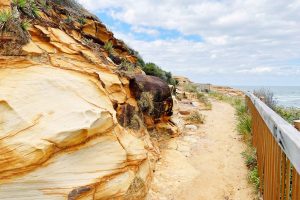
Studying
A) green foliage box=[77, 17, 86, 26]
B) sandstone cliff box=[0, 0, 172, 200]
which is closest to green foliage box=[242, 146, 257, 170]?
sandstone cliff box=[0, 0, 172, 200]

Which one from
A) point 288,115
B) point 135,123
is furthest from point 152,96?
point 288,115

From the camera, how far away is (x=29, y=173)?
3.31m

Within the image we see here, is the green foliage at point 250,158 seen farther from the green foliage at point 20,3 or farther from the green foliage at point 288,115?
the green foliage at point 20,3

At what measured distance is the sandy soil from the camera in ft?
17.5

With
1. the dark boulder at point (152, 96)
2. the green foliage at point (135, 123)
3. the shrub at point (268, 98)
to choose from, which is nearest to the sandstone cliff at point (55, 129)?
the green foliage at point (135, 123)

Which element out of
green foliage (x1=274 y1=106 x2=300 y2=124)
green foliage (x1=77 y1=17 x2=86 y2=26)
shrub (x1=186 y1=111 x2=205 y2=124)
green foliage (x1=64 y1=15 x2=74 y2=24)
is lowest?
shrub (x1=186 y1=111 x2=205 y2=124)

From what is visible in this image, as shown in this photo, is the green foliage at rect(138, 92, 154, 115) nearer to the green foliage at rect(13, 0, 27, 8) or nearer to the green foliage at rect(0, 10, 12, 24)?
the green foliage at rect(13, 0, 27, 8)

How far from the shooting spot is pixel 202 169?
6457mm

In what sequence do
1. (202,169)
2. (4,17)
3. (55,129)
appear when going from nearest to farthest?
(55,129)
(4,17)
(202,169)

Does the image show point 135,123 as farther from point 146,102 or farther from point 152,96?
point 152,96

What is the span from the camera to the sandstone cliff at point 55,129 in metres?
3.33

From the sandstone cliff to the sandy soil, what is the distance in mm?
663

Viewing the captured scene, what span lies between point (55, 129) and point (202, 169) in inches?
146

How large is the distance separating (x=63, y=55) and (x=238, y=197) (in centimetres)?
369
